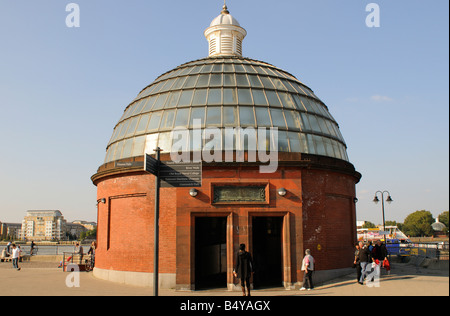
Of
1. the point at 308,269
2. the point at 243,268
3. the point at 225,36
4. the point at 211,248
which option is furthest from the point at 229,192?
the point at 225,36

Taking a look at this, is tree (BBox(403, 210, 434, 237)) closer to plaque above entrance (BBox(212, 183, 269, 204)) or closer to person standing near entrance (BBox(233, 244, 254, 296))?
plaque above entrance (BBox(212, 183, 269, 204))

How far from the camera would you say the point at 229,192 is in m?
16.4

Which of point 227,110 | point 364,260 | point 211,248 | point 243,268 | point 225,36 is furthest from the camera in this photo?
point 225,36

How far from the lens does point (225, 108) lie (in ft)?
60.9

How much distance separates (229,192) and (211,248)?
3.17 meters

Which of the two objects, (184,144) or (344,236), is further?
(344,236)

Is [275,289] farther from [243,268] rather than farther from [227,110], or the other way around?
[227,110]

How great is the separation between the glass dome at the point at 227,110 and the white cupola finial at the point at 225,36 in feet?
13.0

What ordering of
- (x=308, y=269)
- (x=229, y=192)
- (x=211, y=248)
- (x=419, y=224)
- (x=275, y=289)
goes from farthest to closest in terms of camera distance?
(x=419, y=224), (x=211, y=248), (x=229, y=192), (x=275, y=289), (x=308, y=269)

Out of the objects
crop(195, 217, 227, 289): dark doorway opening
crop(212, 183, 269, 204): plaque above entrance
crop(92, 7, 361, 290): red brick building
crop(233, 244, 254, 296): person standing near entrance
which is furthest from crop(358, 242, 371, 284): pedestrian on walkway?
crop(195, 217, 227, 289): dark doorway opening

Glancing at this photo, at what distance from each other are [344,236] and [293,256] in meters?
4.09

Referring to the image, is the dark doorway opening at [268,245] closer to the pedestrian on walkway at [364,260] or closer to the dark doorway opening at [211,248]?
the dark doorway opening at [211,248]

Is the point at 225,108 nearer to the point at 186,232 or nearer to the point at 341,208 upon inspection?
the point at 186,232

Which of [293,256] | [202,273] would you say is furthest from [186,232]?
[293,256]
